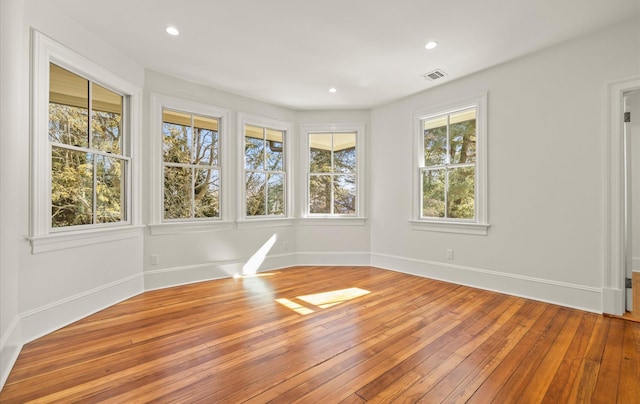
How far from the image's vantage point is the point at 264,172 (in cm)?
472

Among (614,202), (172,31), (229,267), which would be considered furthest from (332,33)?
(229,267)

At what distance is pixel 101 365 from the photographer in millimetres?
1933

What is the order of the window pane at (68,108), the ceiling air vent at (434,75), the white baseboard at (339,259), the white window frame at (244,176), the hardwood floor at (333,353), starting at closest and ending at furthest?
1. the hardwood floor at (333,353)
2. the window pane at (68,108)
3. the ceiling air vent at (434,75)
4. the white window frame at (244,176)
5. the white baseboard at (339,259)

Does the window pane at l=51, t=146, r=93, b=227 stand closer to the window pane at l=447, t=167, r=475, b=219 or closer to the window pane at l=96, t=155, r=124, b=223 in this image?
the window pane at l=96, t=155, r=124, b=223

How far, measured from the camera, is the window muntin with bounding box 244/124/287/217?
15.0ft

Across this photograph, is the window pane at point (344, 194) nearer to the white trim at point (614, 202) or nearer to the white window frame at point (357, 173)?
Answer: the white window frame at point (357, 173)

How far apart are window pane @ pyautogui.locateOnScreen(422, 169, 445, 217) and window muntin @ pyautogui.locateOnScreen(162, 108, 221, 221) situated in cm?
307

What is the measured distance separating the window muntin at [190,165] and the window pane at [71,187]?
0.91m

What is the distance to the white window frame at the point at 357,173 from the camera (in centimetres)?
504

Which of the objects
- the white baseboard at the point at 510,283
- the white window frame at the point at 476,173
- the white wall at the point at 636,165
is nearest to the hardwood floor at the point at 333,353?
the white baseboard at the point at 510,283

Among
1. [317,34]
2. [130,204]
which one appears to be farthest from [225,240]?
[317,34]

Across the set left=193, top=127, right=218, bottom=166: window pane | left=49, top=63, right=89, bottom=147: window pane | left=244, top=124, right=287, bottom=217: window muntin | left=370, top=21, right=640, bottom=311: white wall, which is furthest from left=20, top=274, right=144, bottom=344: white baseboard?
left=370, top=21, right=640, bottom=311: white wall

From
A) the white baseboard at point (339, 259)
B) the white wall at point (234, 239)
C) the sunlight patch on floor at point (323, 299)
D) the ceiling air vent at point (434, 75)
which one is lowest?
the sunlight patch on floor at point (323, 299)

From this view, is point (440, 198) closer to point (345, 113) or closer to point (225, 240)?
point (345, 113)
